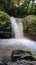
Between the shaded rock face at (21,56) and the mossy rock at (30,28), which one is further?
the mossy rock at (30,28)

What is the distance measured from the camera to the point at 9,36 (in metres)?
12.6

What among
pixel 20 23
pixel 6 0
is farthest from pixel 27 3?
pixel 20 23

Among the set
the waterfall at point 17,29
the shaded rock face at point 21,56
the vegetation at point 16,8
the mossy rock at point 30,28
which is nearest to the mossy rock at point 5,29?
the waterfall at point 17,29

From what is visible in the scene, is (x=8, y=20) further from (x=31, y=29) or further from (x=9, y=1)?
(x=9, y=1)

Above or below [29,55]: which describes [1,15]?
above

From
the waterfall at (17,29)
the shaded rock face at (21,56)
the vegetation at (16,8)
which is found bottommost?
the shaded rock face at (21,56)

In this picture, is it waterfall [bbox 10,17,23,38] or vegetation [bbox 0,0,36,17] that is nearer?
waterfall [bbox 10,17,23,38]

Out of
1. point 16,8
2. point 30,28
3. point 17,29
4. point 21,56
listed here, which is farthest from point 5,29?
point 21,56

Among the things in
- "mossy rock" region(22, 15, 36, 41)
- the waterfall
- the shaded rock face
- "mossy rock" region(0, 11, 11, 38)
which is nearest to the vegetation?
the waterfall

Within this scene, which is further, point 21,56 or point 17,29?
point 17,29

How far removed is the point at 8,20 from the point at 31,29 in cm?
172

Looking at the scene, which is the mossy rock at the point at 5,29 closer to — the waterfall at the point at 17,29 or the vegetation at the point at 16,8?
the waterfall at the point at 17,29

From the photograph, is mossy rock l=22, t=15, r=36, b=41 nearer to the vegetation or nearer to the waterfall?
the waterfall

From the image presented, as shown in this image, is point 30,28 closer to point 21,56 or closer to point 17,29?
point 17,29
